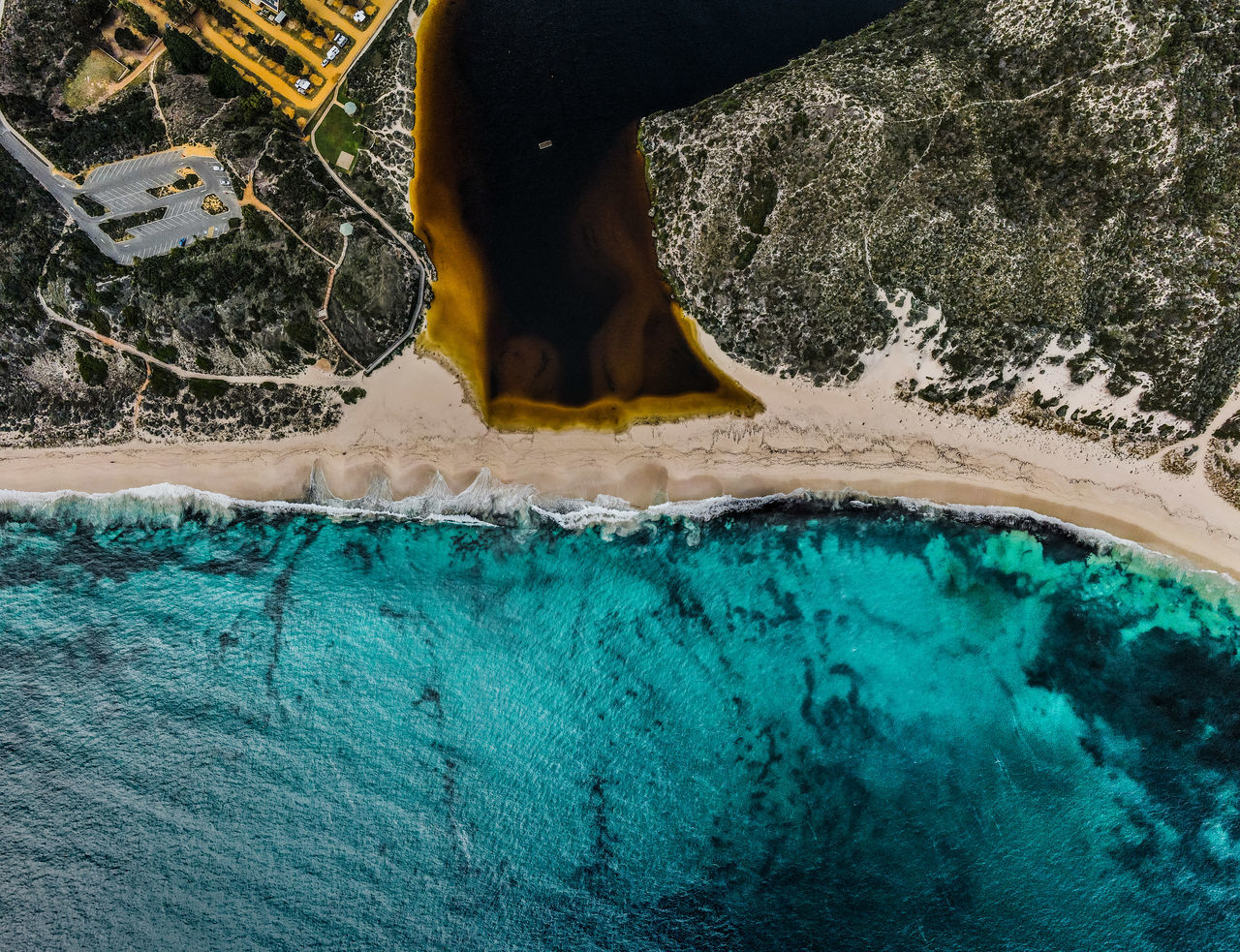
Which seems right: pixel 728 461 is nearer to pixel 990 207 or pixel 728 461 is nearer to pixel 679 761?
pixel 679 761

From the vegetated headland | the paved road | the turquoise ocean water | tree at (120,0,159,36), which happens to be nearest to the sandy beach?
the vegetated headland

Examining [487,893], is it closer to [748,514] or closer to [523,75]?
[748,514]

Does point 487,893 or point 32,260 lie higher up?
point 32,260

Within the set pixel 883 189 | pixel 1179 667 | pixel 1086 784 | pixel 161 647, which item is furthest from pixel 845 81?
pixel 161 647

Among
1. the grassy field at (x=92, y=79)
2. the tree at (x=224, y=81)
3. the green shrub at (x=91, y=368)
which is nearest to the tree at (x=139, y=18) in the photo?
the grassy field at (x=92, y=79)

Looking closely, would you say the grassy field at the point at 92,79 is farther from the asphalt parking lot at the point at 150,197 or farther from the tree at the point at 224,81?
the tree at the point at 224,81
